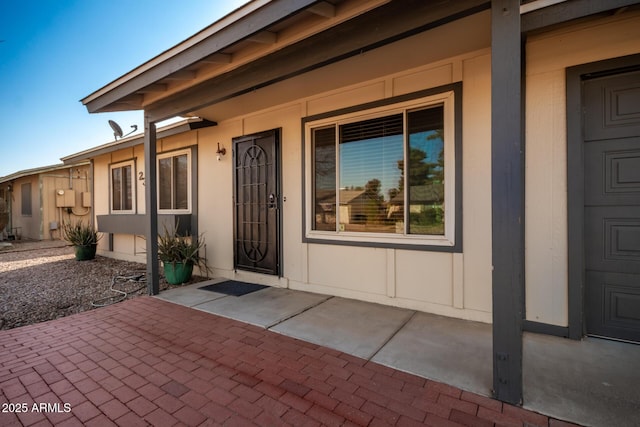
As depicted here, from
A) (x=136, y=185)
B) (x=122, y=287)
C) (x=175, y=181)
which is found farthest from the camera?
(x=136, y=185)

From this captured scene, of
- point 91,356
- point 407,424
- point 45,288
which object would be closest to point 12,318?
point 45,288

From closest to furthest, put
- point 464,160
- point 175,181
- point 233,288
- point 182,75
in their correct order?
1. point 464,160
2. point 182,75
3. point 233,288
4. point 175,181

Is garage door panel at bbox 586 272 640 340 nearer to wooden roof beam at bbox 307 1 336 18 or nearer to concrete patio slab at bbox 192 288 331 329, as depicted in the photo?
concrete patio slab at bbox 192 288 331 329

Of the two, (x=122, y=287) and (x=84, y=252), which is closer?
(x=122, y=287)

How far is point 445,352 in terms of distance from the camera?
7.50ft

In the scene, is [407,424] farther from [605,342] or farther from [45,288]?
[45,288]

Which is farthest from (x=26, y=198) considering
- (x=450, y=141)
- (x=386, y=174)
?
(x=450, y=141)

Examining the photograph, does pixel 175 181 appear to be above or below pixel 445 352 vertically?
above

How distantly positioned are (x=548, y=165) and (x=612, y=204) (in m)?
0.57

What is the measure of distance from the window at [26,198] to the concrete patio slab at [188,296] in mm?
12654

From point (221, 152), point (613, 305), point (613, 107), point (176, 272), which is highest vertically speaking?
point (221, 152)

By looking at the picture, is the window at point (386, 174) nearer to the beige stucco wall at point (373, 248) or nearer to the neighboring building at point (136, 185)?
the beige stucco wall at point (373, 248)

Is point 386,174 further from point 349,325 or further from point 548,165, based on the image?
point 349,325

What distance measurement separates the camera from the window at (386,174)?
10.2 feet
